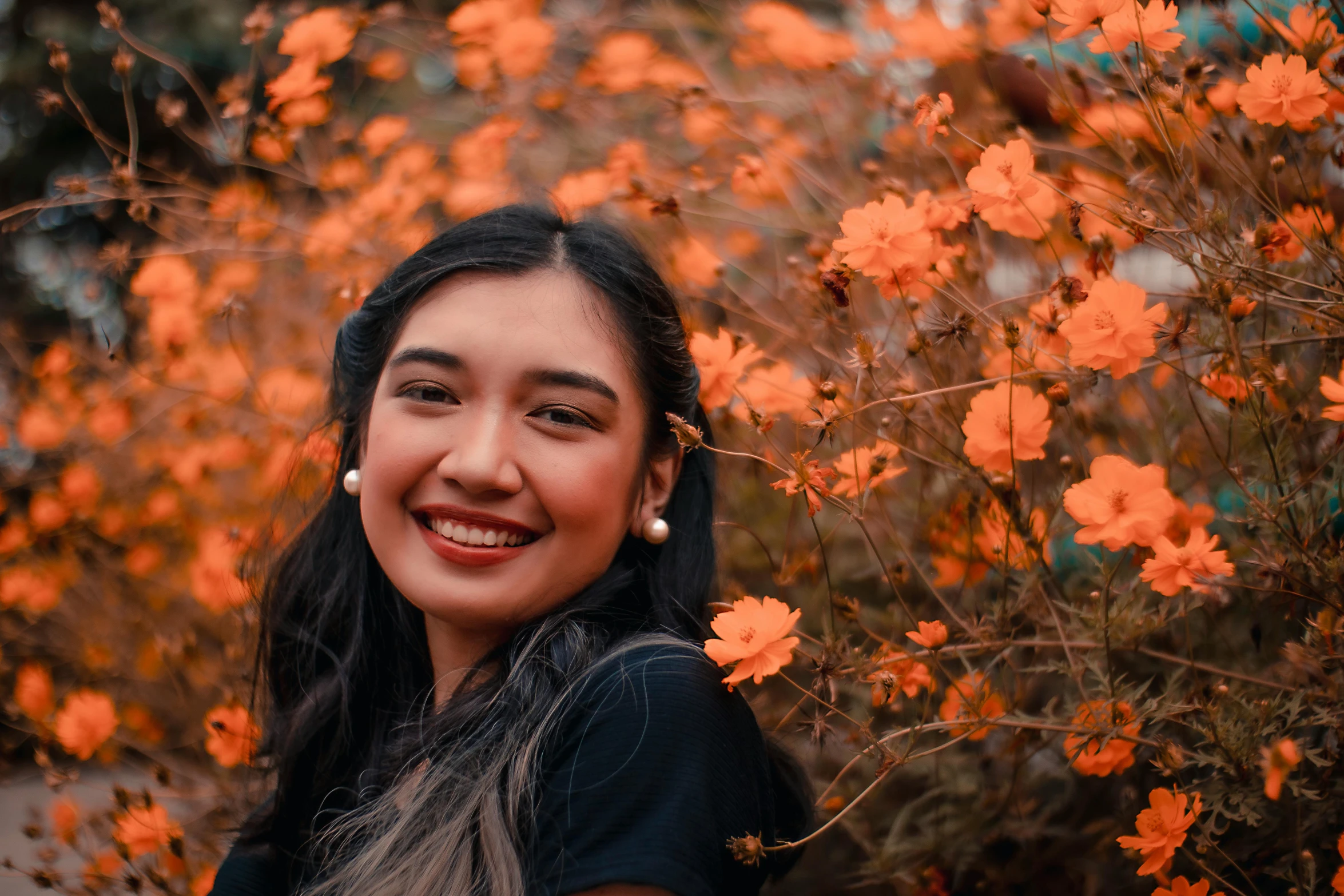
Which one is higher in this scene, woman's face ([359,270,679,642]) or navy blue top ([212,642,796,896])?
woman's face ([359,270,679,642])


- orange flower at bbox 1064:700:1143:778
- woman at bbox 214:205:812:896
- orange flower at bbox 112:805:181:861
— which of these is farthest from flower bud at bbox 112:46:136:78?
orange flower at bbox 1064:700:1143:778

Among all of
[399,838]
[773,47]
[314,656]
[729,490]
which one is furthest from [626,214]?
[399,838]

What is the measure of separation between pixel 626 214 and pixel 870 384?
34.6 inches

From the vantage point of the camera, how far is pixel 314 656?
1504 millimetres

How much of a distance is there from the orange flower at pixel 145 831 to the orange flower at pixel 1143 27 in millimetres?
1563

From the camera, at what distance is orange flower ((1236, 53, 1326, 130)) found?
103 cm

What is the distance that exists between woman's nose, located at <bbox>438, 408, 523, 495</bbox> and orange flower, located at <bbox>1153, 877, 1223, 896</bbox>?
2.65ft

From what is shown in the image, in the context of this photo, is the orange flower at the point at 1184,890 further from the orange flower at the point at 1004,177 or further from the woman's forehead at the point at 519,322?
the woman's forehead at the point at 519,322

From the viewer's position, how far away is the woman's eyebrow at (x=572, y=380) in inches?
44.2

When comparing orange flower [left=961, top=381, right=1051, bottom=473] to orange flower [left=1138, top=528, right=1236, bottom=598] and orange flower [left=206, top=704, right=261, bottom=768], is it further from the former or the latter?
orange flower [left=206, top=704, right=261, bottom=768]

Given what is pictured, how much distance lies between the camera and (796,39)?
6.18ft

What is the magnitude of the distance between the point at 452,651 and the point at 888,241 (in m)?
0.74

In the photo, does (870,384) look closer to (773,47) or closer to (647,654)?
(647,654)

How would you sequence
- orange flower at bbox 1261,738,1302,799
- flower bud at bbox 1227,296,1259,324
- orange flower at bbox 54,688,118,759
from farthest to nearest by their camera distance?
orange flower at bbox 54,688,118,759, flower bud at bbox 1227,296,1259,324, orange flower at bbox 1261,738,1302,799
